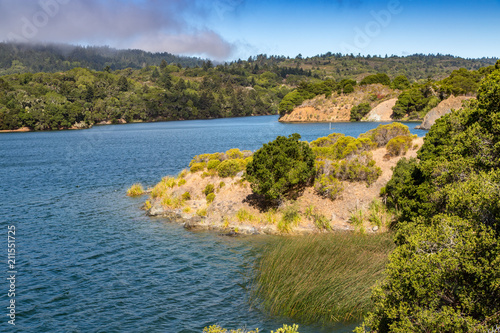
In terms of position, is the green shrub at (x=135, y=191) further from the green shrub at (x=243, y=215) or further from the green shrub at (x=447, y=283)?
the green shrub at (x=447, y=283)

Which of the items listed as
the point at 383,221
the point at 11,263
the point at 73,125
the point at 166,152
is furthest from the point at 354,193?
the point at 73,125

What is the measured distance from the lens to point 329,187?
29.8m

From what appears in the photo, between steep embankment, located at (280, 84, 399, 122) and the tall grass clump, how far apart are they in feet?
419

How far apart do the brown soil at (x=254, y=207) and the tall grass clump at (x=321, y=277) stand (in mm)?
4890

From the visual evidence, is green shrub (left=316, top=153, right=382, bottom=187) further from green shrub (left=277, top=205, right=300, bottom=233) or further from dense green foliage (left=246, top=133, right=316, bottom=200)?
green shrub (left=277, top=205, right=300, bottom=233)

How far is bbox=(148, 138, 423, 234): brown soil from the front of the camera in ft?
91.9

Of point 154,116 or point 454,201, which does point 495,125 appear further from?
point 154,116

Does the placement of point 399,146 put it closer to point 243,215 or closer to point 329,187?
point 329,187

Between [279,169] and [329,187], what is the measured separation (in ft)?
13.8

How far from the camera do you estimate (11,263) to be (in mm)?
23000

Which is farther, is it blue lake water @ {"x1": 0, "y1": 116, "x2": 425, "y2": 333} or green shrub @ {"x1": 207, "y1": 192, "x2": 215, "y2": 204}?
green shrub @ {"x1": 207, "y1": 192, "x2": 215, "y2": 204}

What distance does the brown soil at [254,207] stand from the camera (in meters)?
28.0

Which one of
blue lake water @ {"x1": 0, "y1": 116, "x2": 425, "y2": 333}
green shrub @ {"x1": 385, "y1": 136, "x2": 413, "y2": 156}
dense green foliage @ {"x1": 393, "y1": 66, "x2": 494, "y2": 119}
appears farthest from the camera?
dense green foliage @ {"x1": 393, "y1": 66, "x2": 494, "y2": 119}

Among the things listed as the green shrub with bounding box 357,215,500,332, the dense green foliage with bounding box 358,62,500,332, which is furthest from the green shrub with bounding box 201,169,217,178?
the green shrub with bounding box 357,215,500,332
